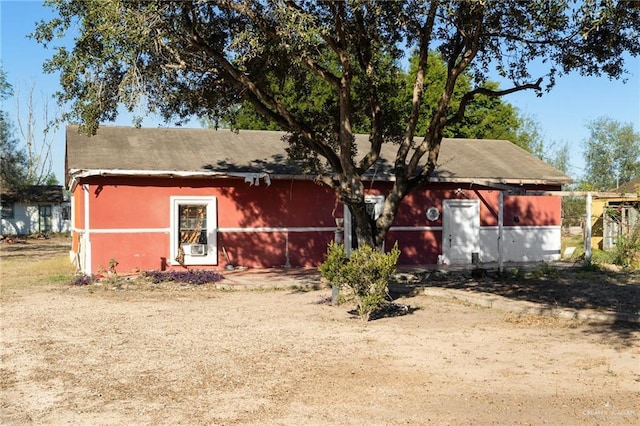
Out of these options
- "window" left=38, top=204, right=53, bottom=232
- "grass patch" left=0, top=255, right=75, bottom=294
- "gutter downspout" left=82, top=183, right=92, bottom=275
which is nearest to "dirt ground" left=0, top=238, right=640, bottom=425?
"grass patch" left=0, top=255, right=75, bottom=294

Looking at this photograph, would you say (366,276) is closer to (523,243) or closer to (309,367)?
(309,367)

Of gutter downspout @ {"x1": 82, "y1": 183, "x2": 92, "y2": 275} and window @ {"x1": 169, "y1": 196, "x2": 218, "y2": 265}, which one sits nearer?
gutter downspout @ {"x1": 82, "y1": 183, "x2": 92, "y2": 275}

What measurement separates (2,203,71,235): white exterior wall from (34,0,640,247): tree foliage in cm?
3745

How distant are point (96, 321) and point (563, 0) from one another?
8792 mm

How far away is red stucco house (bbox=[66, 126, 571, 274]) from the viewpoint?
699 inches

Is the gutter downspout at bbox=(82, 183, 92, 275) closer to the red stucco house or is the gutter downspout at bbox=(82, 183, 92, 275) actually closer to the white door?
the red stucco house

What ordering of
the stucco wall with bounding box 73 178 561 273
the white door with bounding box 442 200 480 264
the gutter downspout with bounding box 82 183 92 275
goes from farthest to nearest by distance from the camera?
1. the white door with bounding box 442 200 480 264
2. the stucco wall with bounding box 73 178 561 273
3. the gutter downspout with bounding box 82 183 92 275

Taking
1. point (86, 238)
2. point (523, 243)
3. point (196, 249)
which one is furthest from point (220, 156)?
point (523, 243)

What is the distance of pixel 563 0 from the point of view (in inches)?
379

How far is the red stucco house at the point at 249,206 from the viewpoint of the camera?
17.8m

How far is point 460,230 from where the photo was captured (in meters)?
21.4

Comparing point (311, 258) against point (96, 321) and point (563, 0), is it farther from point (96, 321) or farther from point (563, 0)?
point (563, 0)

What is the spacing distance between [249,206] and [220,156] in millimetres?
2254

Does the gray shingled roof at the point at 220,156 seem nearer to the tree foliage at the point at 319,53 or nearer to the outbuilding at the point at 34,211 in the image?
the tree foliage at the point at 319,53
